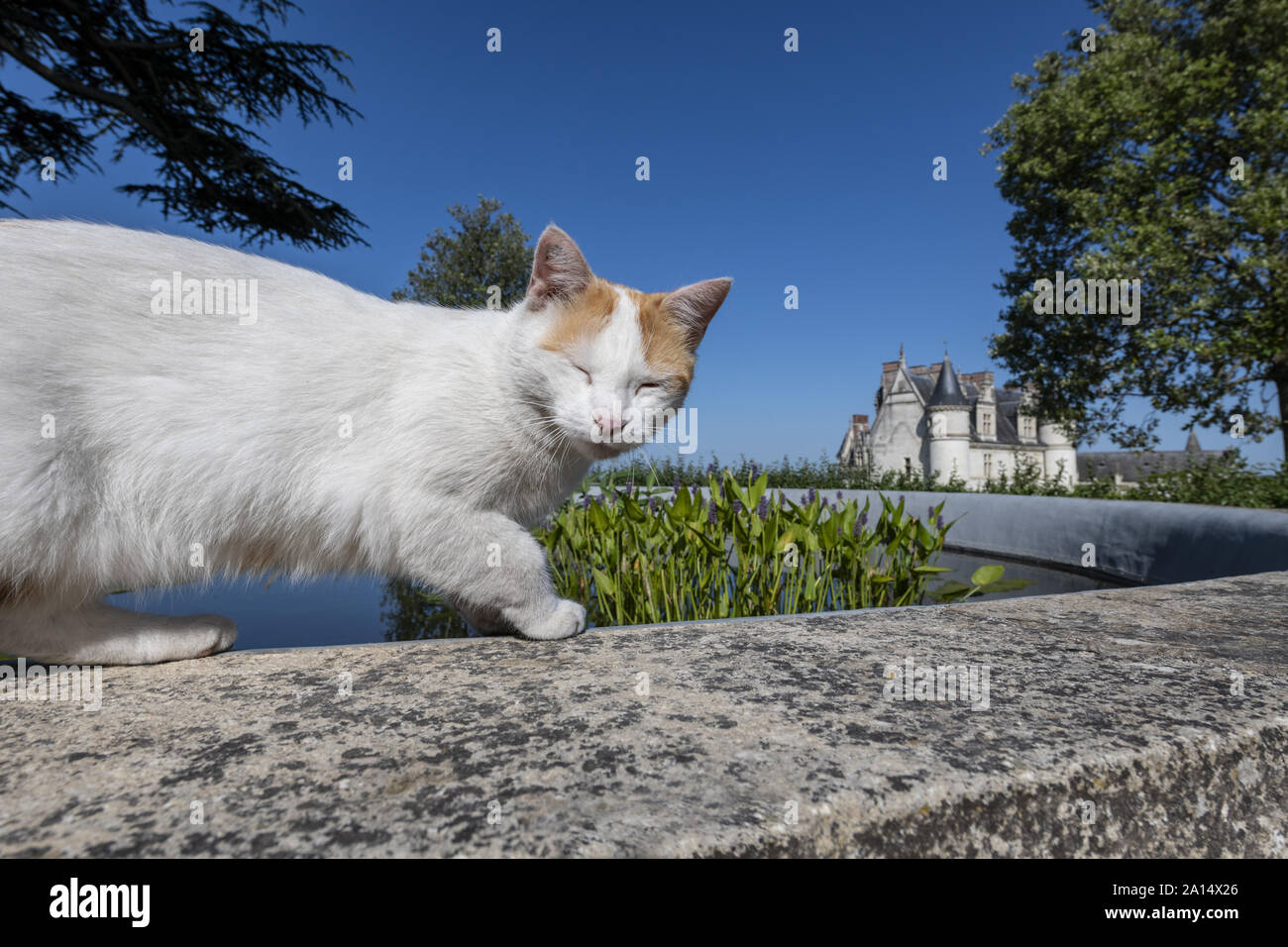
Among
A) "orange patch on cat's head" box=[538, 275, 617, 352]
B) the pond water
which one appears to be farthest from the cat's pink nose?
the pond water

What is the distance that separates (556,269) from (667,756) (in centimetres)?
132

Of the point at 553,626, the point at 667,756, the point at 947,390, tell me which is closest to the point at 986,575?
the point at 553,626

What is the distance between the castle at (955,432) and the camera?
2928 cm

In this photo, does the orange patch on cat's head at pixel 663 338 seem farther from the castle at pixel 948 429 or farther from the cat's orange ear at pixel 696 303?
the castle at pixel 948 429

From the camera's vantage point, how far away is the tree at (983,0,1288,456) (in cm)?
1141

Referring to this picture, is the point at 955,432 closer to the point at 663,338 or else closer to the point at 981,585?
the point at 981,585

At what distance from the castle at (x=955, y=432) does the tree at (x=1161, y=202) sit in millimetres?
14490

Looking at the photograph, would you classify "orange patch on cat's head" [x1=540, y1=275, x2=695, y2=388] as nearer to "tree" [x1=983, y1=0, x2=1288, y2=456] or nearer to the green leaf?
the green leaf

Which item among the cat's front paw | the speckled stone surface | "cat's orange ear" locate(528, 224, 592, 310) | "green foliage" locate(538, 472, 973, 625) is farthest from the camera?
"green foliage" locate(538, 472, 973, 625)

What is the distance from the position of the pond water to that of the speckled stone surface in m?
1.51

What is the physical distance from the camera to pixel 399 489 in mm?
1648
